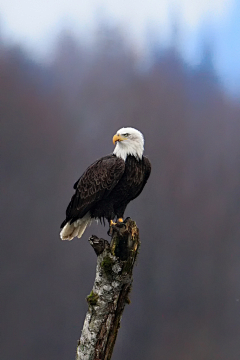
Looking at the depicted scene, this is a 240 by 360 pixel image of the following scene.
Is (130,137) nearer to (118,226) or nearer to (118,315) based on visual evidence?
(118,226)

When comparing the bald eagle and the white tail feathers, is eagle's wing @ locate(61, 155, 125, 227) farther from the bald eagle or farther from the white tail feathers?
the white tail feathers

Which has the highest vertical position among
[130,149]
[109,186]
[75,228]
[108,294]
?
[130,149]

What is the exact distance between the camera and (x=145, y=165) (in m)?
3.25

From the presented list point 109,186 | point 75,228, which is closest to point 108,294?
point 109,186

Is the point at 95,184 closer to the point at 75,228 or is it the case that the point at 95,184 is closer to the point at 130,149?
the point at 130,149

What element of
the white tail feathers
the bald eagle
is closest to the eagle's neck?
the bald eagle

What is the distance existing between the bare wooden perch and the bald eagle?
432mm

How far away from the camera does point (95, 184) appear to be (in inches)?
123

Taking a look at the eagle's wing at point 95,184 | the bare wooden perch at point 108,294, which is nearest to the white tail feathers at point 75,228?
the eagle's wing at point 95,184

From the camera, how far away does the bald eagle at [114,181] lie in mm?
3059

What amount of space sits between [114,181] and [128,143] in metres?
0.38

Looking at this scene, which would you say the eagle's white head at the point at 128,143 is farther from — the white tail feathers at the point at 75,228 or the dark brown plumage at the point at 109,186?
the white tail feathers at the point at 75,228

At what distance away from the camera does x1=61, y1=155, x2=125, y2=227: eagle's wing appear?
9.95 feet

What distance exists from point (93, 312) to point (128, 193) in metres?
1.07
